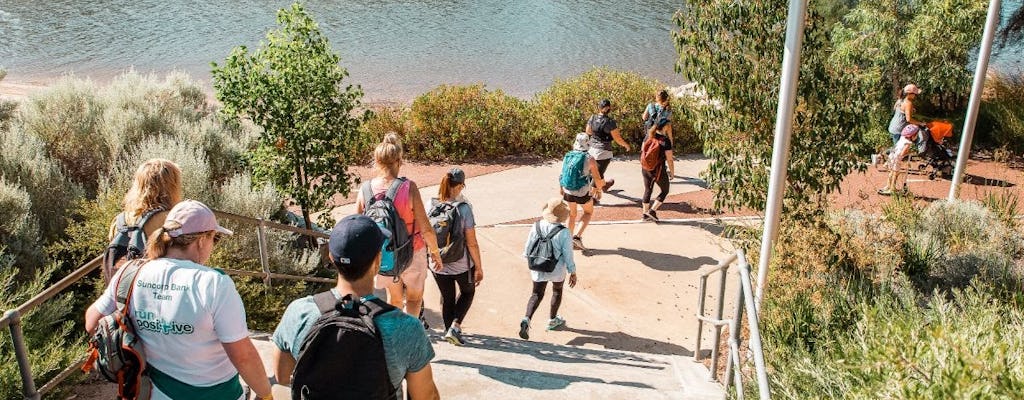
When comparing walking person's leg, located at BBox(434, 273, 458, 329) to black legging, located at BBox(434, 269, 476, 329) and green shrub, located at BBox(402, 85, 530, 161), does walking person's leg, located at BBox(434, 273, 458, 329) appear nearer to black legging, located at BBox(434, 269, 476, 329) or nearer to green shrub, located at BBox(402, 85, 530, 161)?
black legging, located at BBox(434, 269, 476, 329)

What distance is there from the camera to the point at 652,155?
33.4ft

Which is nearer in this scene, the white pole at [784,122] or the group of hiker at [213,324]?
the group of hiker at [213,324]

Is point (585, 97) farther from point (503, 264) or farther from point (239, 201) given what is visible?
point (239, 201)

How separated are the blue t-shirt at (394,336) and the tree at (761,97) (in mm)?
4285

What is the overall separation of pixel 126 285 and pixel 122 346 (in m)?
0.25

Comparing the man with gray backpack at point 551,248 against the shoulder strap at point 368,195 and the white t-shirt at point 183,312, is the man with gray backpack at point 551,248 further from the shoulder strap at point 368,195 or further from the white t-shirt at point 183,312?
the white t-shirt at point 183,312

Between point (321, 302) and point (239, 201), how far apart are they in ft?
18.4

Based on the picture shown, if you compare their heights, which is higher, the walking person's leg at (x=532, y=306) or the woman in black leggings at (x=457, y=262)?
the woman in black leggings at (x=457, y=262)

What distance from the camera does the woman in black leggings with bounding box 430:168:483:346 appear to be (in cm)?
623

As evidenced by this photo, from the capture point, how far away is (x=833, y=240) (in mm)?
6406

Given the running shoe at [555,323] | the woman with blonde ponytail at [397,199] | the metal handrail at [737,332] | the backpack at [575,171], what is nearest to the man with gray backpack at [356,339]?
the metal handrail at [737,332]

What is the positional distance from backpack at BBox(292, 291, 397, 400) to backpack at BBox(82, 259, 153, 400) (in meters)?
0.82

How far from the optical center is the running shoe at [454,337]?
6.48 metres

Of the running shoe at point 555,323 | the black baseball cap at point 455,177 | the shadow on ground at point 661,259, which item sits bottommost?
the running shoe at point 555,323
